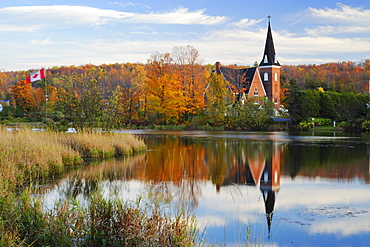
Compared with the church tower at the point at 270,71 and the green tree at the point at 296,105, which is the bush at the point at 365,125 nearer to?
the green tree at the point at 296,105

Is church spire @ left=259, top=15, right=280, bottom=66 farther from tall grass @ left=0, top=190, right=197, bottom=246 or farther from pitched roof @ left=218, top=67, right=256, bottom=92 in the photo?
tall grass @ left=0, top=190, right=197, bottom=246

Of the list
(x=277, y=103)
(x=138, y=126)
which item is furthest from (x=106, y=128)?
(x=277, y=103)

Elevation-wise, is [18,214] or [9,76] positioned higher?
[9,76]

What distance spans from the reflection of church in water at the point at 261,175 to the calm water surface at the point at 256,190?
0.02 meters

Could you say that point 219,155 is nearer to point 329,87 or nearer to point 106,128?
point 106,128

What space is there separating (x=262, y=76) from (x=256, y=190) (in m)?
59.1

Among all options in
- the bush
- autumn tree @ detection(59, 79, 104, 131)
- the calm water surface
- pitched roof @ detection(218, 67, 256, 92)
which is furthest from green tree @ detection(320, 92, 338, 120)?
autumn tree @ detection(59, 79, 104, 131)

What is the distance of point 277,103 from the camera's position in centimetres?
6856

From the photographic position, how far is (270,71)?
68.3 meters

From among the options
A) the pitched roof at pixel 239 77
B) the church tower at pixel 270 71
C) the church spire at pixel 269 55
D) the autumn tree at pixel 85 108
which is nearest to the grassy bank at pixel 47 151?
the autumn tree at pixel 85 108

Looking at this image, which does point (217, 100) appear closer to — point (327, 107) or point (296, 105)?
point (296, 105)

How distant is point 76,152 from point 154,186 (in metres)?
6.87

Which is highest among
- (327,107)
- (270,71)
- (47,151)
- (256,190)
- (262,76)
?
(270,71)

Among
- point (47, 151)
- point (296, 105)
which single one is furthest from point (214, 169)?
point (296, 105)
